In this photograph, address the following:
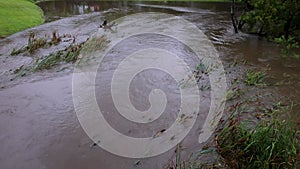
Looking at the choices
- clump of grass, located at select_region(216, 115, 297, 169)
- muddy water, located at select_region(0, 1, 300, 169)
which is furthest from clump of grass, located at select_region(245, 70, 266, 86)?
clump of grass, located at select_region(216, 115, 297, 169)

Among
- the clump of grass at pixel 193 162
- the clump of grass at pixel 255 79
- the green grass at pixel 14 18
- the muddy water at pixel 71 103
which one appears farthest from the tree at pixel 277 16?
the green grass at pixel 14 18

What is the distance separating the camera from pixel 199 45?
49.2 ft

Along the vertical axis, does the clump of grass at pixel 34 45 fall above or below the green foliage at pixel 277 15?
below

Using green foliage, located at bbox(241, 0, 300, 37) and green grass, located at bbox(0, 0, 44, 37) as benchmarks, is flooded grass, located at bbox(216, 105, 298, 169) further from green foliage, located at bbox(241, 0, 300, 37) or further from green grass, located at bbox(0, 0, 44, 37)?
green grass, located at bbox(0, 0, 44, 37)

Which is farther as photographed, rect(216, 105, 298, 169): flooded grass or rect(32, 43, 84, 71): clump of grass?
rect(32, 43, 84, 71): clump of grass

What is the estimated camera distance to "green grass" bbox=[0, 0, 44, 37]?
59.6 ft

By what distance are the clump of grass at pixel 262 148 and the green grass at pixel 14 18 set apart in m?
15.2

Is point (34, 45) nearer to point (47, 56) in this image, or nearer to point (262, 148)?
point (47, 56)

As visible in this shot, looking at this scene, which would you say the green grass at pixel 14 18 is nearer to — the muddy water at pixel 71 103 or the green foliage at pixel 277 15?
the muddy water at pixel 71 103

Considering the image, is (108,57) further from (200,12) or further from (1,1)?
(200,12)

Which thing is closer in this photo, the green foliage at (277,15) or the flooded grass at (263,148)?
the flooded grass at (263,148)

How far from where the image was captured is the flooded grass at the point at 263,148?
5.21 metres

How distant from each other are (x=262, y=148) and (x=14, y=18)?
19.3 meters

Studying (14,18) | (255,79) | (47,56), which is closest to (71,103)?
(47,56)
